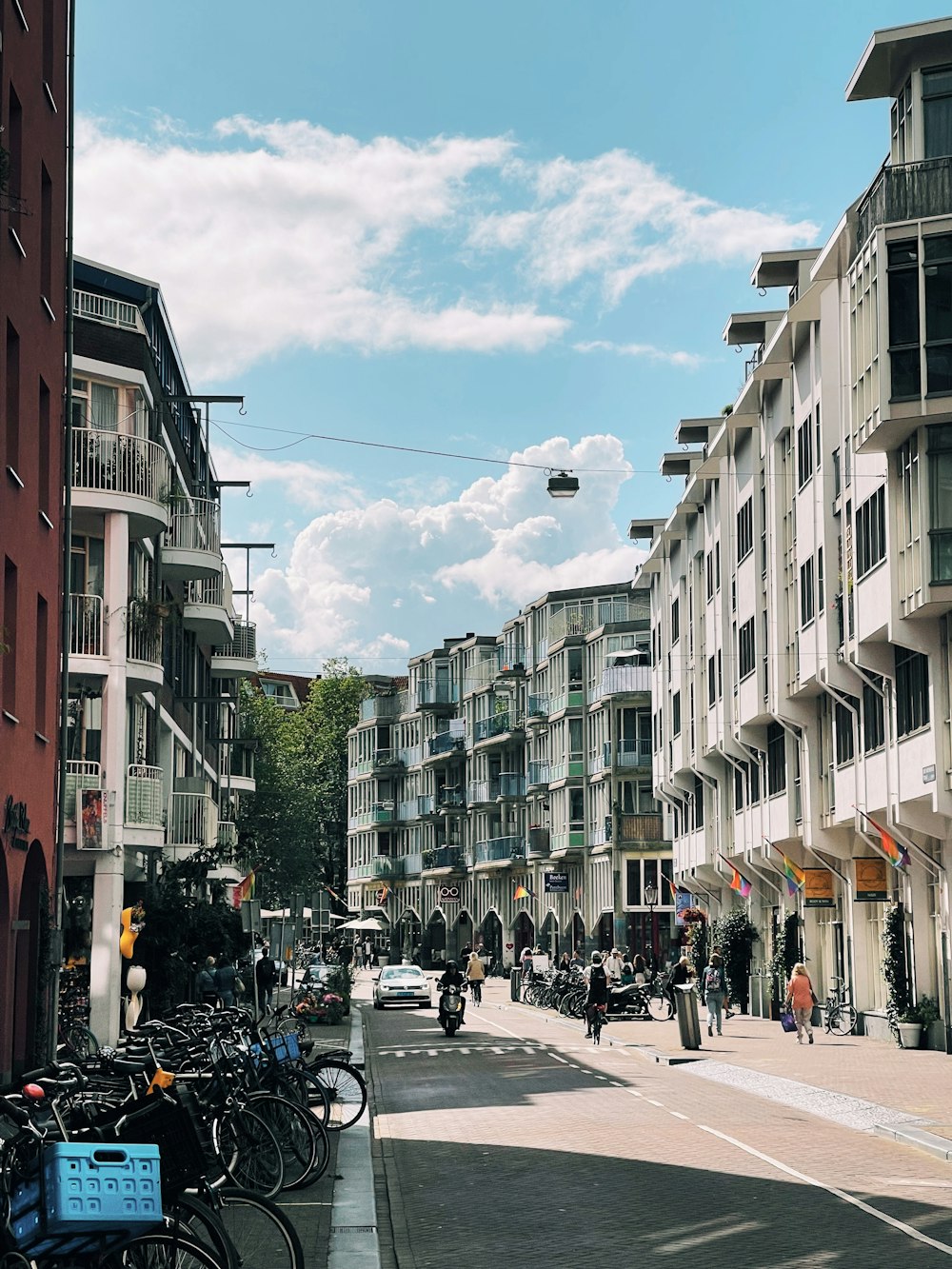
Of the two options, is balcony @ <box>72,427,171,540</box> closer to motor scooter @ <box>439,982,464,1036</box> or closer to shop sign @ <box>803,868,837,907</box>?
motor scooter @ <box>439,982,464,1036</box>

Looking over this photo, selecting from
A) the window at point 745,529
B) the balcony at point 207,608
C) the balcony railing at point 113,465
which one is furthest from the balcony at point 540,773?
the balcony railing at point 113,465

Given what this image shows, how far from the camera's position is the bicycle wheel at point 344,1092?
1822 centimetres

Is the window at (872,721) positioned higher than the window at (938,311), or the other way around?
the window at (938,311)

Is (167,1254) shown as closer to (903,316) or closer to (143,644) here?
(903,316)

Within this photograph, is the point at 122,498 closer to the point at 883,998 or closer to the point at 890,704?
the point at 890,704

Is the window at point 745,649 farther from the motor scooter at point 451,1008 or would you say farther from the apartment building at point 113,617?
the apartment building at point 113,617

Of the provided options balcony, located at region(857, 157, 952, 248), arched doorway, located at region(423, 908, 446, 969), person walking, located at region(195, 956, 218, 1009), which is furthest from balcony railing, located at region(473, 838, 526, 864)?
balcony, located at region(857, 157, 952, 248)

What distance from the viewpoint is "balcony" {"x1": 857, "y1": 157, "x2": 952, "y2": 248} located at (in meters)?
32.7

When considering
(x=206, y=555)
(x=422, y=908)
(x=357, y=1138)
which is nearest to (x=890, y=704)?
(x=206, y=555)

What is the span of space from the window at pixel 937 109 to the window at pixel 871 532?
20.7 ft

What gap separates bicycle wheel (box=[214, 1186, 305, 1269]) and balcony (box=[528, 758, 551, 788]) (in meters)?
85.2

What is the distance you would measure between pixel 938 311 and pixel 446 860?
83486 millimetres

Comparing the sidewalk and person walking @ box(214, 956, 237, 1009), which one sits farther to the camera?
person walking @ box(214, 956, 237, 1009)

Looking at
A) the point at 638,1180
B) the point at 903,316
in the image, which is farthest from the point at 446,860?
the point at 638,1180
